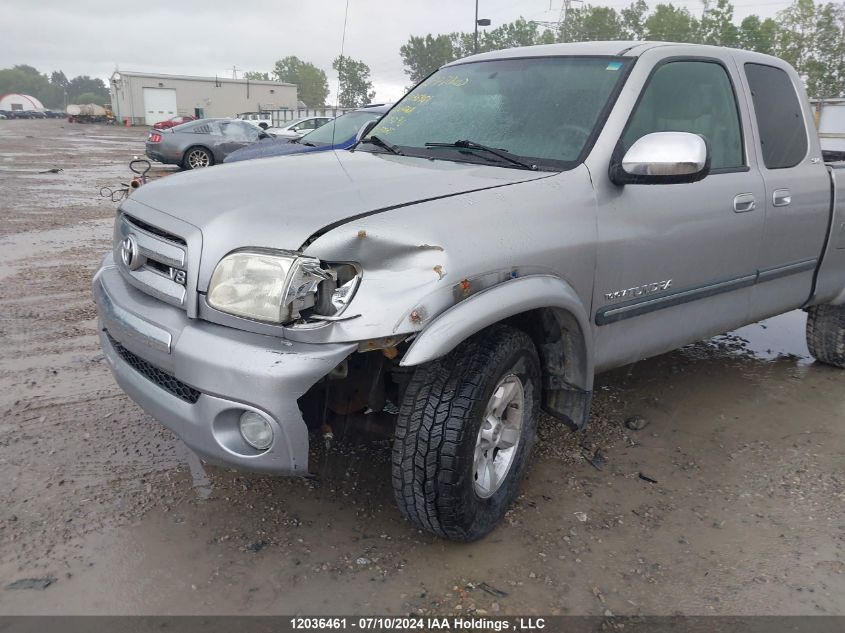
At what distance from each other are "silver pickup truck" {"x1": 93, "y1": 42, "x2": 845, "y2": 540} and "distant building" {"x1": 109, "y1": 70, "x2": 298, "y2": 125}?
57672 millimetres

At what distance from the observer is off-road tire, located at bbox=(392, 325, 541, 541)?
7.57ft

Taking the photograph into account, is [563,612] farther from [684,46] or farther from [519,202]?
[684,46]

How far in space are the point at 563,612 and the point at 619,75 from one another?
221 cm

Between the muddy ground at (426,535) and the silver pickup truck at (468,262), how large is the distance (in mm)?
288

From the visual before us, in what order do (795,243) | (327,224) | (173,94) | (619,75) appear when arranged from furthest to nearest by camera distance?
(173,94) → (795,243) → (619,75) → (327,224)

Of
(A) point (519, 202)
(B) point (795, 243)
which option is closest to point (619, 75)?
(A) point (519, 202)

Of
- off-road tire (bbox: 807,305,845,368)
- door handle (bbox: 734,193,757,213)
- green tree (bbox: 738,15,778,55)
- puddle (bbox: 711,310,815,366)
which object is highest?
green tree (bbox: 738,15,778,55)

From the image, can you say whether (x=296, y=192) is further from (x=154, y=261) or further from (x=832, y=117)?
(x=832, y=117)

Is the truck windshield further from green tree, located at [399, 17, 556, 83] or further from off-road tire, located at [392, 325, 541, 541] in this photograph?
green tree, located at [399, 17, 556, 83]

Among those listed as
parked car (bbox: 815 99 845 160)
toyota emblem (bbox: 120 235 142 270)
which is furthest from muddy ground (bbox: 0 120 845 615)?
parked car (bbox: 815 99 845 160)

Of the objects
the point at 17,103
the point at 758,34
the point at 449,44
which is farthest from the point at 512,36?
the point at 17,103

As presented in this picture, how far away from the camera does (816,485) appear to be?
124 inches

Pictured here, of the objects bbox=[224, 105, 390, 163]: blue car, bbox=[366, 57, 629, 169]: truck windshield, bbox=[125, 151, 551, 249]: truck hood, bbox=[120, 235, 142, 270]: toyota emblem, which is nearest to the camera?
bbox=[125, 151, 551, 249]: truck hood

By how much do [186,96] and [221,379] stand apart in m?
66.8
